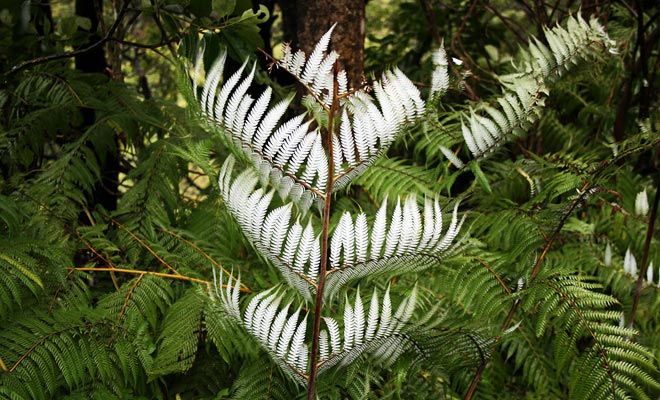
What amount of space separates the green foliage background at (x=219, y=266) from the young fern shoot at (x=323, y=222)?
8 cm

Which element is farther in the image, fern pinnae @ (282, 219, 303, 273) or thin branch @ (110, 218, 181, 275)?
thin branch @ (110, 218, 181, 275)

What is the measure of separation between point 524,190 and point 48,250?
1.24 m

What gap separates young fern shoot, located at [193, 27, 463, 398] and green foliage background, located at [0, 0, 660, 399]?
0.08m

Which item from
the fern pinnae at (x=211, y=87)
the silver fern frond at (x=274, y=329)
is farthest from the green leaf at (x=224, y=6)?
the silver fern frond at (x=274, y=329)

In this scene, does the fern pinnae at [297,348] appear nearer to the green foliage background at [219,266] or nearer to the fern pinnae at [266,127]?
the green foliage background at [219,266]

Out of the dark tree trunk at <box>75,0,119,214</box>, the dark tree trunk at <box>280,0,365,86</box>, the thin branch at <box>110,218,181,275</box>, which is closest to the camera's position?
the thin branch at <box>110,218,181,275</box>

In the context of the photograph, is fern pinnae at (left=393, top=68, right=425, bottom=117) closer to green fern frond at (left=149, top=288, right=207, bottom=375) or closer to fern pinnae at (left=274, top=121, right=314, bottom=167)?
fern pinnae at (left=274, top=121, right=314, bottom=167)

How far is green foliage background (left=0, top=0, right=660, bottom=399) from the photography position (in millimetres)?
1076

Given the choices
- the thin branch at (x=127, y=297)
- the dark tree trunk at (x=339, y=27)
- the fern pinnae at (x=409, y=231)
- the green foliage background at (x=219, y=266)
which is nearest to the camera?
the fern pinnae at (x=409, y=231)

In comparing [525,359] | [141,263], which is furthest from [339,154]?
[525,359]

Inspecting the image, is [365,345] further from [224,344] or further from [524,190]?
[524,190]

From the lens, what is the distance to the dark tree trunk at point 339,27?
1633 mm

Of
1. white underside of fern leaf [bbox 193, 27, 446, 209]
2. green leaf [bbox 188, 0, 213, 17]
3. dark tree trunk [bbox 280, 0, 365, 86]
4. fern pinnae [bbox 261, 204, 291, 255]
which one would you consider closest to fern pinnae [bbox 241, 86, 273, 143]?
white underside of fern leaf [bbox 193, 27, 446, 209]

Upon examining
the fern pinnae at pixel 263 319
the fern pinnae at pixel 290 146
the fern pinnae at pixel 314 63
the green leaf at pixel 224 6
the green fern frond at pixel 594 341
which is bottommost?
the green fern frond at pixel 594 341
